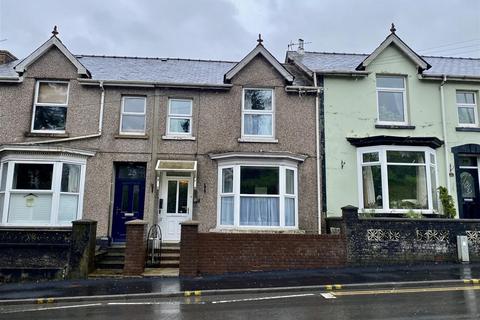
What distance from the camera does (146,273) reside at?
10383mm

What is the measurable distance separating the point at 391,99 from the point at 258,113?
17.2 feet

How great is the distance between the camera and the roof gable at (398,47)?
46.9ft

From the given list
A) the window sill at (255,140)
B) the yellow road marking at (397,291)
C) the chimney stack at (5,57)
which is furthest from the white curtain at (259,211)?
the chimney stack at (5,57)

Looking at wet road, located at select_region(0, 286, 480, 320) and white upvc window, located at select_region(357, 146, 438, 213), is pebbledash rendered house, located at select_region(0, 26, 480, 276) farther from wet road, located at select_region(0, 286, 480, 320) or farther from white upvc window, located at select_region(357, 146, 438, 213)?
wet road, located at select_region(0, 286, 480, 320)

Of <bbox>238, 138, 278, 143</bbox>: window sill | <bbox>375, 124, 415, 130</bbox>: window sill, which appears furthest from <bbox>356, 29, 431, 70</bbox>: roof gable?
<bbox>238, 138, 278, 143</bbox>: window sill

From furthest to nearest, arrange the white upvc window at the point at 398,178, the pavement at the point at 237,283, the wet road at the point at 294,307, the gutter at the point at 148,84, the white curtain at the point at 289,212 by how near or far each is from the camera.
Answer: the gutter at the point at 148,84, the white upvc window at the point at 398,178, the white curtain at the point at 289,212, the pavement at the point at 237,283, the wet road at the point at 294,307

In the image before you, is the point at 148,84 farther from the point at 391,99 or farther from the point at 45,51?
the point at 391,99

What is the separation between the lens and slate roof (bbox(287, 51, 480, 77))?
14766mm

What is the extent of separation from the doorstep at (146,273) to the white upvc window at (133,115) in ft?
16.3

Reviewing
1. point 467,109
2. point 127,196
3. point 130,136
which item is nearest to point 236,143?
point 130,136

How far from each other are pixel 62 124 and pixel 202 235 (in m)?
6.91

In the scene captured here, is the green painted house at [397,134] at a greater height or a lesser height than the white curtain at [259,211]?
greater

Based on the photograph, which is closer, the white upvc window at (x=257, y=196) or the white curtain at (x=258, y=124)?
the white upvc window at (x=257, y=196)

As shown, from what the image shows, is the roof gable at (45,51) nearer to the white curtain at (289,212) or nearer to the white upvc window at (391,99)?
the white curtain at (289,212)
